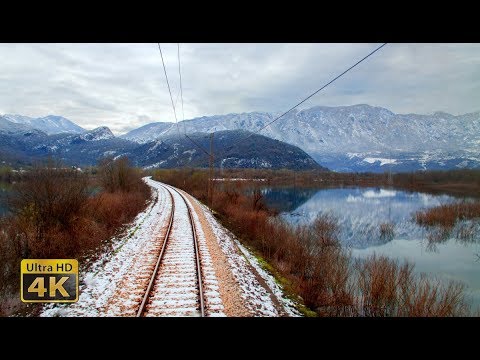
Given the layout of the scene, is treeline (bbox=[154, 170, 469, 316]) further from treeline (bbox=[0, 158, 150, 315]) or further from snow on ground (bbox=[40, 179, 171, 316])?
treeline (bbox=[0, 158, 150, 315])

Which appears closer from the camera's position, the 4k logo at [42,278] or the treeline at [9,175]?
the 4k logo at [42,278]

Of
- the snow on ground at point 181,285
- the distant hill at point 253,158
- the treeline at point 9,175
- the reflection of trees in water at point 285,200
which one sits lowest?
the reflection of trees in water at point 285,200

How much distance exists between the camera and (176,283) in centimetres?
516

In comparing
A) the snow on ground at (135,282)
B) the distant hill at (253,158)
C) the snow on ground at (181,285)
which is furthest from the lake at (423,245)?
the distant hill at (253,158)

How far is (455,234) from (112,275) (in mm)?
18299

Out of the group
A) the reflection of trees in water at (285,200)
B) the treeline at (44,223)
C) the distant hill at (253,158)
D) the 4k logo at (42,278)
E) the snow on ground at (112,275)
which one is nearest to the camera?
the 4k logo at (42,278)

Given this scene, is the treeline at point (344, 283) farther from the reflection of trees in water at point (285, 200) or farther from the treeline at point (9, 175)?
the reflection of trees in water at point (285, 200)

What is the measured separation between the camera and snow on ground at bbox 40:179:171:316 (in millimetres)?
4094

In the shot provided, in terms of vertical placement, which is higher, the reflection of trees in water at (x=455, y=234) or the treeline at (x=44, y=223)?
the treeline at (x=44, y=223)

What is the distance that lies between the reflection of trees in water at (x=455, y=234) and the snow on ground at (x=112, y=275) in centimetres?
1334

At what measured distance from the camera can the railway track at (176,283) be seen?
13.5 ft

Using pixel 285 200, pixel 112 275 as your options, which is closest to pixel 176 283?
pixel 112 275
